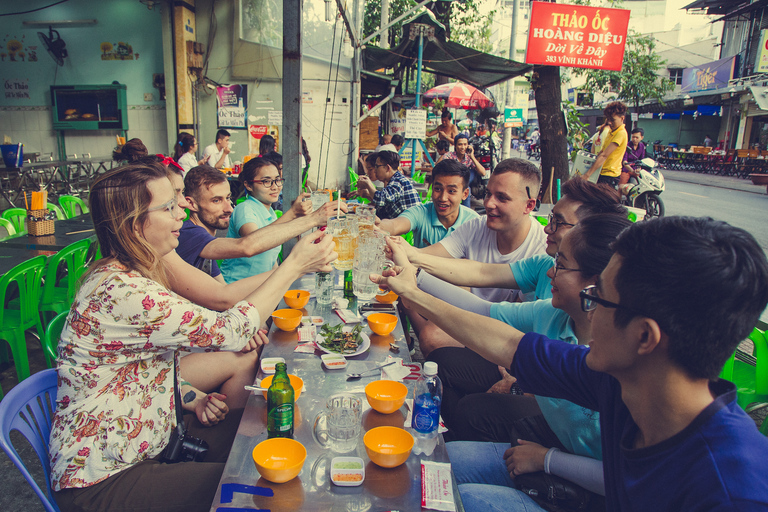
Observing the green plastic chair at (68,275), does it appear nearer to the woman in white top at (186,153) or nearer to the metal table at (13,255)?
the metal table at (13,255)

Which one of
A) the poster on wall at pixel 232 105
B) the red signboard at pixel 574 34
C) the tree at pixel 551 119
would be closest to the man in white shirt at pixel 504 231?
the red signboard at pixel 574 34

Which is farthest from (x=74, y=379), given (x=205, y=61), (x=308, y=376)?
(x=205, y=61)

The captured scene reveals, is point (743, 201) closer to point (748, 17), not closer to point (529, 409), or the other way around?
point (529, 409)

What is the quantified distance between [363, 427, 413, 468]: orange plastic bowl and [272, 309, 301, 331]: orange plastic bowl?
3.51 ft

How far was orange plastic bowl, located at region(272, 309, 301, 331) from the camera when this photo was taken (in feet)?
8.43

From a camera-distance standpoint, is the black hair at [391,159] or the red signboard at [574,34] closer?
the black hair at [391,159]

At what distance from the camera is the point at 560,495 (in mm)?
1727

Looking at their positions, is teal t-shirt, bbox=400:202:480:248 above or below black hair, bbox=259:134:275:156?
below

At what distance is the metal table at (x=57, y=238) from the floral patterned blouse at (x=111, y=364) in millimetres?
2718

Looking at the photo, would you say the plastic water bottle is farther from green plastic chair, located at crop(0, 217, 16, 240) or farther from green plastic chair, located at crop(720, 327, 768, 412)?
green plastic chair, located at crop(0, 217, 16, 240)

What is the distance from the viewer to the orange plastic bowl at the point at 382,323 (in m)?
2.54

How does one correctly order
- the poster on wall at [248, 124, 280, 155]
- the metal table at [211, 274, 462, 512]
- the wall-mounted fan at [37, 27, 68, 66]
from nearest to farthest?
the metal table at [211, 274, 462, 512] → the poster on wall at [248, 124, 280, 155] → the wall-mounted fan at [37, 27, 68, 66]

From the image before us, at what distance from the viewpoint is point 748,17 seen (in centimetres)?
2520

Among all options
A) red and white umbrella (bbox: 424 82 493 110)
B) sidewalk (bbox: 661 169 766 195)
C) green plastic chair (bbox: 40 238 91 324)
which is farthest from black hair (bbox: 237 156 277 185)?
sidewalk (bbox: 661 169 766 195)
